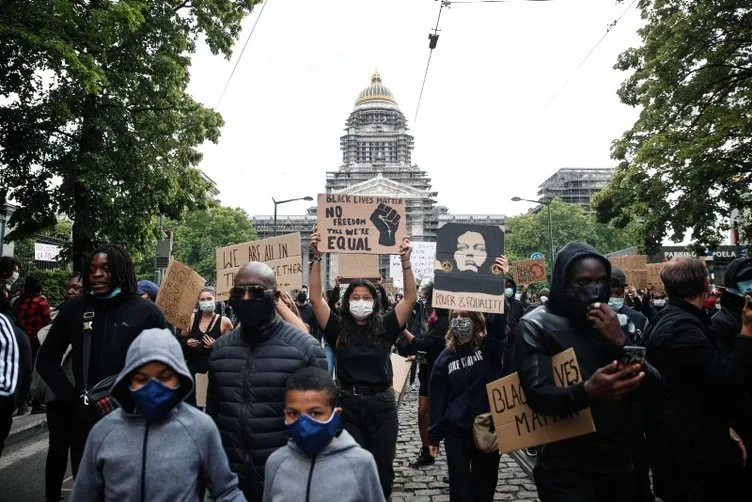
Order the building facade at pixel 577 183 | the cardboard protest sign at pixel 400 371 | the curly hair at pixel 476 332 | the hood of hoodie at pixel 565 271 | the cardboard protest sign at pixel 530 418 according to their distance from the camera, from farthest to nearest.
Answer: the building facade at pixel 577 183, the cardboard protest sign at pixel 400 371, the curly hair at pixel 476 332, the hood of hoodie at pixel 565 271, the cardboard protest sign at pixel 530 418

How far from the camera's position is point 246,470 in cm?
326

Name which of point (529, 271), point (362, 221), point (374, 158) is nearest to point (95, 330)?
point (362, 221)

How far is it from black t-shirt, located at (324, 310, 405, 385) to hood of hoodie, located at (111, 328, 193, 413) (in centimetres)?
189

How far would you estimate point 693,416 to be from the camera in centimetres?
321

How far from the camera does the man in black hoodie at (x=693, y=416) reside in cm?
312

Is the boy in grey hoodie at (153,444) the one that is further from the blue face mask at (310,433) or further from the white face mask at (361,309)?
the white face mask at (361,309)

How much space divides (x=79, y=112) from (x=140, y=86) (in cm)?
177

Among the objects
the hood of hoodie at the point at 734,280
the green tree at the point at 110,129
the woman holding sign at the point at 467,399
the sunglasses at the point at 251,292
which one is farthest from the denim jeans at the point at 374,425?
the green tree at the point at 110,129

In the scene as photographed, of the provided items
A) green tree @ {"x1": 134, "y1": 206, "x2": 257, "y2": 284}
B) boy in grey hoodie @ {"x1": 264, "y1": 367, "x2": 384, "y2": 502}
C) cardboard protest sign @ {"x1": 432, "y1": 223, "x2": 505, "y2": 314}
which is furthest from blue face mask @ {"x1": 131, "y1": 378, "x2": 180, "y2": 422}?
green tree @ {"x1": 134, "y1": 206, "x2": 257, "y2": 284}

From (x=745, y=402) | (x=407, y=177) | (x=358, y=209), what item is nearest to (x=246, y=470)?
(x=745, y=402)

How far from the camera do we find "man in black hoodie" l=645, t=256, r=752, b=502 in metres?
3.12

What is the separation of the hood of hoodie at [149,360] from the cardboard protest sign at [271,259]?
10.5 ft

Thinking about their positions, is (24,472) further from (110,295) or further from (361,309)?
(361,309)

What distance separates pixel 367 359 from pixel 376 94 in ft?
343
